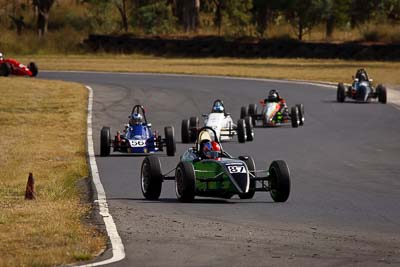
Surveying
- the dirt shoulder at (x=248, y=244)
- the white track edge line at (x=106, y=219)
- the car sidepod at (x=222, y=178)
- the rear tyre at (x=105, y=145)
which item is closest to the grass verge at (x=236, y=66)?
the rear tyre at (x=105, y=145)

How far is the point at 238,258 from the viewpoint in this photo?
10633 mm

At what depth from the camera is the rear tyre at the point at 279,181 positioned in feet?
50.1

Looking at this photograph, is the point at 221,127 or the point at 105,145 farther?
the point at 221,127

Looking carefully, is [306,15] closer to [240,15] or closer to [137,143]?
[240,15]

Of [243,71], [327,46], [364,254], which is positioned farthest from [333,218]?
[327,46]

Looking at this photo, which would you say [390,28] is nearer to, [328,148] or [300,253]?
[328,148]

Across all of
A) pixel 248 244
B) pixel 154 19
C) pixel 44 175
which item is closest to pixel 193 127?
pixel 44 175

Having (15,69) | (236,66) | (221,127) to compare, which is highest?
(221,127)

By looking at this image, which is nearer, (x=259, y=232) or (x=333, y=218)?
(x=259, y=232)

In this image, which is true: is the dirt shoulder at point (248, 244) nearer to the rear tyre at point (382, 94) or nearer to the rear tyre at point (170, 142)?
the rear tyre at point (170, 142)

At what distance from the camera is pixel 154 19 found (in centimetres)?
8525

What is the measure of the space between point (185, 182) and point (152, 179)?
74 centimetres

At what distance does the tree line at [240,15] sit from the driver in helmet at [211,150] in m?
60.8

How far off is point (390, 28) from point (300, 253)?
62.4 metres
